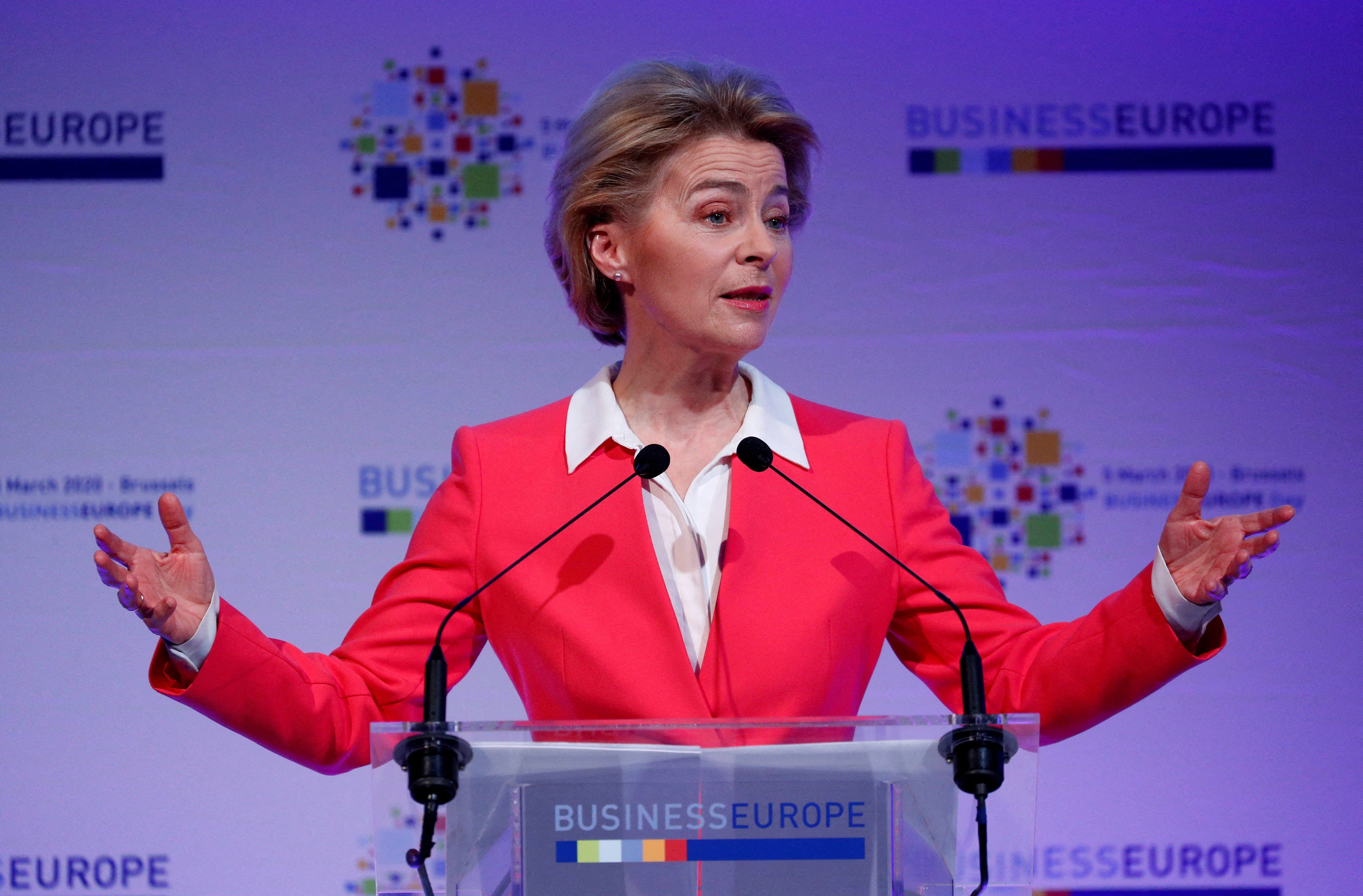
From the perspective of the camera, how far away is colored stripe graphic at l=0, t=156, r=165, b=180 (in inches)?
110

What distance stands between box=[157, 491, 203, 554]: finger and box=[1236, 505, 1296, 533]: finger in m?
1.11

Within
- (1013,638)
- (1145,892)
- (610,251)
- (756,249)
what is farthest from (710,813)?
(1145,892)

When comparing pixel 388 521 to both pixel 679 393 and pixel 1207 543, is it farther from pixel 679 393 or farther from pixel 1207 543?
pixel 1207 543

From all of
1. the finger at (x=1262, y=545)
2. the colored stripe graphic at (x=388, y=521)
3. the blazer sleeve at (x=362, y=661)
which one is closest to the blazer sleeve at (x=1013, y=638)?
the finger at (x=1262, y=545)

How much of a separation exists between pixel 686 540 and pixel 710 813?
2.17 feet

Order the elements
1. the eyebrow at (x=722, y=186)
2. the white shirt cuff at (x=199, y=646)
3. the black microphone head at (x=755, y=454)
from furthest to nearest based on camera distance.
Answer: the eyebrow at (x=722, y=186)
the black microphone head at (x=755, y=454)
the white shirt cuff at (x=199, y=646)

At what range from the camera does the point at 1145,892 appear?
2.73 metres

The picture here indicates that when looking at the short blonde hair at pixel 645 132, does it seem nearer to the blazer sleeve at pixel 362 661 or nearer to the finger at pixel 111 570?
the blazer sleeve at pixel 362 661

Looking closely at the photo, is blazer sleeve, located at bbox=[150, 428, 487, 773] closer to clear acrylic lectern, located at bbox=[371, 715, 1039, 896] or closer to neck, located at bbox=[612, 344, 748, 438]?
neck, located at bbox=[612, 344, 748, 438]

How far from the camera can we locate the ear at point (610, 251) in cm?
184

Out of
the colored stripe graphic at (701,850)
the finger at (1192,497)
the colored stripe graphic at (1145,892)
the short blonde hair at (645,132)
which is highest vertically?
the short blonde hair at (645,132)

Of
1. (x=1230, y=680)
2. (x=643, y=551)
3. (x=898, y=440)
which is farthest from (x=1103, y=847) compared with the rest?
(x=643, y=551)

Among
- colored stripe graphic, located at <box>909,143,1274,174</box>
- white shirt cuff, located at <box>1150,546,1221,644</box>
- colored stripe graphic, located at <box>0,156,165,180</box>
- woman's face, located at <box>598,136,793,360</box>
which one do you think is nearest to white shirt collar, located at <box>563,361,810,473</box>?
woman's face, located at <box>598,136,793,360</box>

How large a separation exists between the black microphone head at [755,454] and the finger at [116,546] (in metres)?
0.67
